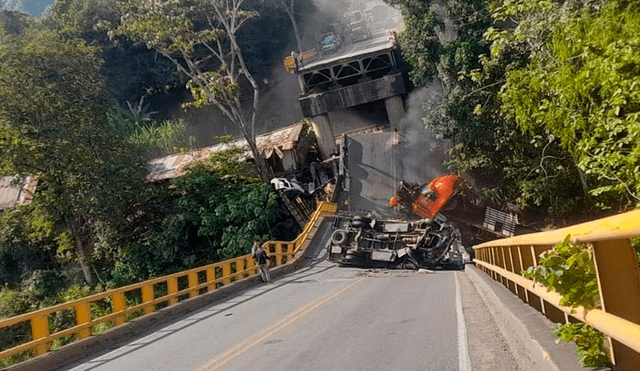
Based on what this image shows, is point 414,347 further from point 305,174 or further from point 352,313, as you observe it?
point 305,174

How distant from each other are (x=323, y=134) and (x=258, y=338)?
34.9 metres

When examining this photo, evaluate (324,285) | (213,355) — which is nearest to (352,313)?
(213,355)

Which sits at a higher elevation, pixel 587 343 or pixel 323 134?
pixel 323 134

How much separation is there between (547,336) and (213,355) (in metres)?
6.27

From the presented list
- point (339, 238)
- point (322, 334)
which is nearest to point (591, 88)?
point (322, 334)

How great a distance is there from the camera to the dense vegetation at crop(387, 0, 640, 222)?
10.4m

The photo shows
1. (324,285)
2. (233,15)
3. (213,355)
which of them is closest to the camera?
(213,355)

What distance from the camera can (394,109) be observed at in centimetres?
4497

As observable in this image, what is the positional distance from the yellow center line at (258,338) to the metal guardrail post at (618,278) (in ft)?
22.1

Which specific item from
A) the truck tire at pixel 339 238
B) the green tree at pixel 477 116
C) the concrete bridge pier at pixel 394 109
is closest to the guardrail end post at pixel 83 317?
the truck tire at pixel 339 238

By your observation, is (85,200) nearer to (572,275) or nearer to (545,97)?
(545,97)

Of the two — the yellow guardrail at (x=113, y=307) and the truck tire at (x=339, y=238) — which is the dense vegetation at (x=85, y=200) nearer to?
the truck tire at (x=339, y=238)

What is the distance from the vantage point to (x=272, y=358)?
928 cm

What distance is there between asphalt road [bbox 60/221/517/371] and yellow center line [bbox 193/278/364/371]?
18mm
